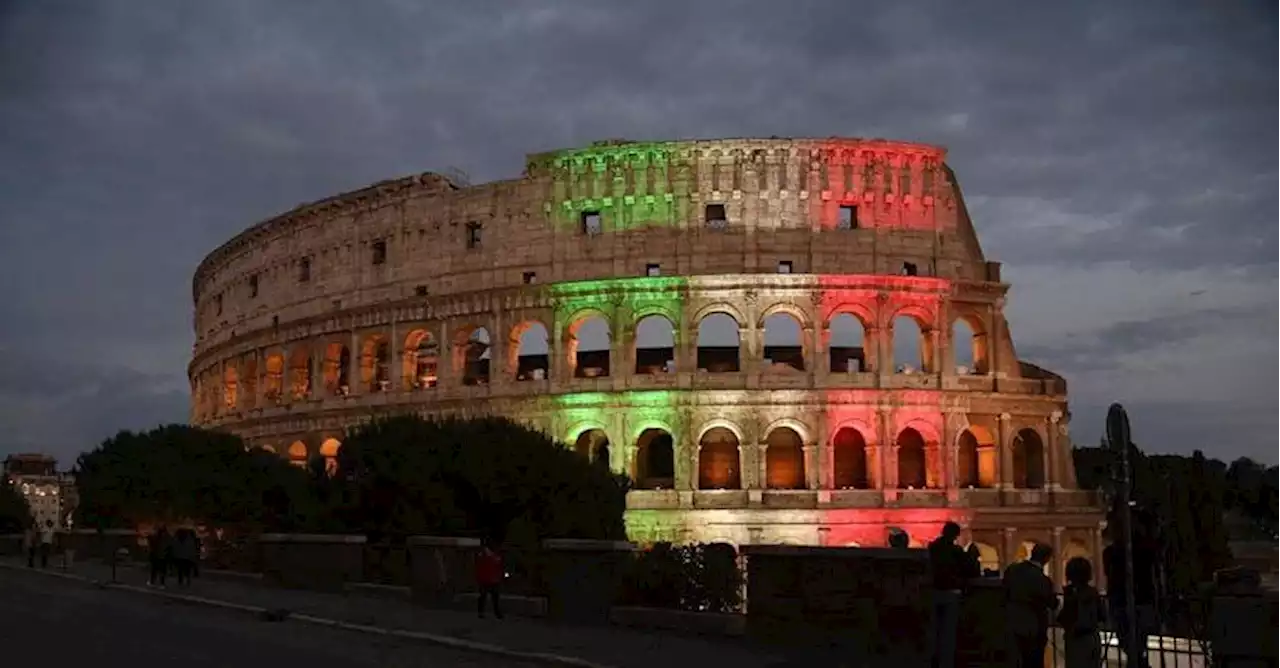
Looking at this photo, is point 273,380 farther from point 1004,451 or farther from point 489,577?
point 489,577

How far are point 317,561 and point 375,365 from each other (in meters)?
23.7

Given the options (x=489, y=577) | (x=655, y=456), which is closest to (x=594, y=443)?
(x=655, y=456)

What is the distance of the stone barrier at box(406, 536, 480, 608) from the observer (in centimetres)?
2111

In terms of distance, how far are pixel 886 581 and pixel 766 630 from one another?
2.00 metres

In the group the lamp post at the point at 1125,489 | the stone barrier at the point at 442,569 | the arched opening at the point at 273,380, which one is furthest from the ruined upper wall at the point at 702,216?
the lamp post at the point at 1125,489

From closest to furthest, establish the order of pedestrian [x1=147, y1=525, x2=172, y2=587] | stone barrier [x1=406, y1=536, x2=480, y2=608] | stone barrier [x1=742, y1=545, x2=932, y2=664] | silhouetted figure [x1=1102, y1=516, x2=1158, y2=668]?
silhouetted figure [x1=1102, y1=516, x2=1158, y2=668]
stone barrier [x1=742, y1=545, x2=932, y2=664]
stone barrier [x1=406, y1=536, x2=480, y2=608]
pedestrian [x1=147, y1=525, x2=172, y2=587]

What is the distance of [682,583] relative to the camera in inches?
715

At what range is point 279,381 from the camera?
174ft

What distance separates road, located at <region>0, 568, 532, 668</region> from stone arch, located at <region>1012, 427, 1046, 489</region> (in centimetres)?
3097

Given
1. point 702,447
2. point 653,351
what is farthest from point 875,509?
point 653,351

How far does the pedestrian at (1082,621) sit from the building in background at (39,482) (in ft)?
473

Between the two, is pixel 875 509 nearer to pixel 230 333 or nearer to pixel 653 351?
pixel 653 351

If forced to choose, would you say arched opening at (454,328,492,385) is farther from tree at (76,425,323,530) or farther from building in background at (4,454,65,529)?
building in background at (4,454,65,529)

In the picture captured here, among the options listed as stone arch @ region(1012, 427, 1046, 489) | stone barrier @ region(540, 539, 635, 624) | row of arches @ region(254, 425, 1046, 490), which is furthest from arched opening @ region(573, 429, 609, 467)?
stone barrier @ region(540, 539, 635, 624)
